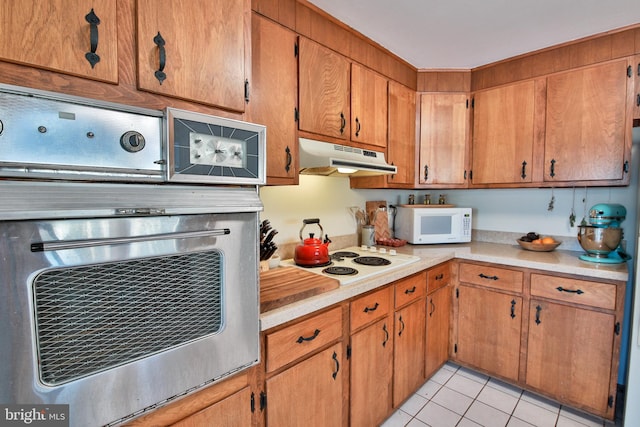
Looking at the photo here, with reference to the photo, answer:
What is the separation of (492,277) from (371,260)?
97 cm

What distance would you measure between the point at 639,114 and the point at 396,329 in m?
2.03

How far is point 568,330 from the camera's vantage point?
1.95m

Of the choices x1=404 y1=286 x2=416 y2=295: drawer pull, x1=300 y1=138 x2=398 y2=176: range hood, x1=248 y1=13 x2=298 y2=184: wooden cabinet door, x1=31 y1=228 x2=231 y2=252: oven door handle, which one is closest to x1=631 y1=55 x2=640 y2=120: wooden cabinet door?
x1=300 y1=138 x2=398 y2=176: range hood

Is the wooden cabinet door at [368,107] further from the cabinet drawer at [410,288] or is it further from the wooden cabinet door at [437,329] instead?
the wooden cabinet door at [437,329]

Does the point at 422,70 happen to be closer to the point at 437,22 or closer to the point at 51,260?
the point at 437,22

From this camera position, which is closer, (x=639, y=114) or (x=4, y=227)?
(x=4, y=227)

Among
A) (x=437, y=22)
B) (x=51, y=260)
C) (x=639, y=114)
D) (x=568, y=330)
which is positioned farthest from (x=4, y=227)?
(x=639, y=114)

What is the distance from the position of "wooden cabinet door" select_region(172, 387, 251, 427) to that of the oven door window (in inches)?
10.5

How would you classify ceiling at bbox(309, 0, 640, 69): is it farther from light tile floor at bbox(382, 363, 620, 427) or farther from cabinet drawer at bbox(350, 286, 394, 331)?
light tile floor at bbox(382, 363, 620, 427)

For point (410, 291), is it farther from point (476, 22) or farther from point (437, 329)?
point (476, 22)

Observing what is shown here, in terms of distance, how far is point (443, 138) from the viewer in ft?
8.51

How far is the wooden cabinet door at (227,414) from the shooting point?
0.94m

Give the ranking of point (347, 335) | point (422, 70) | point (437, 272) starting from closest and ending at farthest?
point (347, 335) → point (437, 272) → point (422, 70)

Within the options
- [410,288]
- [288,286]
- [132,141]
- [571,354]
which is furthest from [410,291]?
[132,141]
